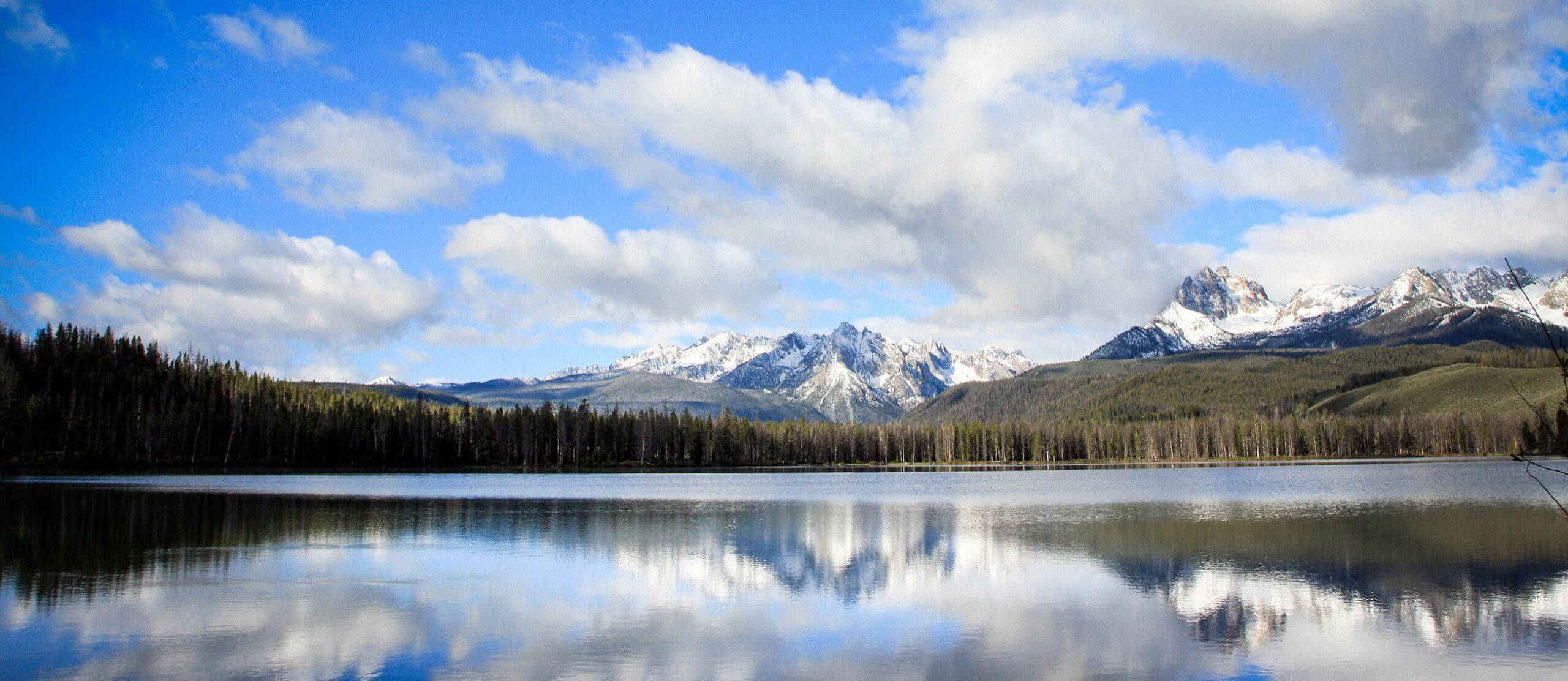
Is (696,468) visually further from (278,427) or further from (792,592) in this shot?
(792,592)

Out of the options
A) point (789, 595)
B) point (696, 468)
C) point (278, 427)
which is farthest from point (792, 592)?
point (696, 468)

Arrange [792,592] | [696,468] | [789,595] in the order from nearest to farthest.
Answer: [789,595]
[792,592]
[696,468]

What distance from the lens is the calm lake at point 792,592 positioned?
20328 mm

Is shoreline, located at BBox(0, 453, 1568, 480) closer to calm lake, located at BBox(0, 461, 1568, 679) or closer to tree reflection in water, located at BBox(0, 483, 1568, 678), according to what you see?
calm lake, located at BBox(0, 461, 1568, 679)

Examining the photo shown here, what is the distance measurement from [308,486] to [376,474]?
169 feet

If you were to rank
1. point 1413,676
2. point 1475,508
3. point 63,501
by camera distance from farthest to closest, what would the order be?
point 63,501, point 1475,508, point 1413,676

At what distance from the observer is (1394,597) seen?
2664cm

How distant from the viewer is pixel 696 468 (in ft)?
573

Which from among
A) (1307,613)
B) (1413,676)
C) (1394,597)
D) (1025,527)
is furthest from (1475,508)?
(1413,676)

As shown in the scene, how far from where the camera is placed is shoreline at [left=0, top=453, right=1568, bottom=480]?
122625 millimetres

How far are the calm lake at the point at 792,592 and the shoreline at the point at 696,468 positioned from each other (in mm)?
75538

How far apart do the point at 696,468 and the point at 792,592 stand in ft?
483

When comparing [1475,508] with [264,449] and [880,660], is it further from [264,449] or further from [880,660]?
[264,449]

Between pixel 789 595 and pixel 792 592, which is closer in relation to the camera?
pixel 789 595
